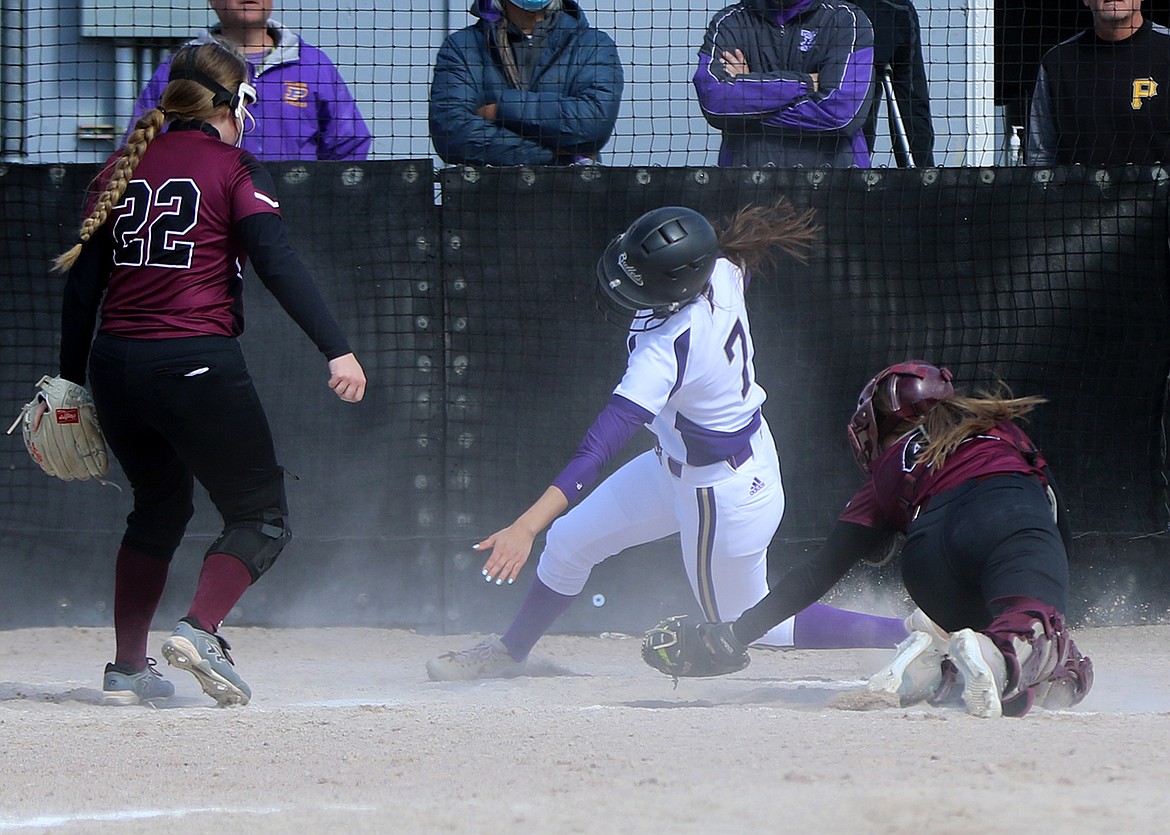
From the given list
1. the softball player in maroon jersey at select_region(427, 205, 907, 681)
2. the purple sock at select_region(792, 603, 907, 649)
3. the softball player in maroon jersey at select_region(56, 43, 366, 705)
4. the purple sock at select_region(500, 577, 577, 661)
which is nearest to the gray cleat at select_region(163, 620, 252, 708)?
the softball player in maroon jersey at select_region(56, 43, 366, 705)

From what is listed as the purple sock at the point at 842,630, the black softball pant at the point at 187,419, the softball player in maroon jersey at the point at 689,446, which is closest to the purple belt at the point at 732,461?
the softball player in maroon jersey at the point at 689,446

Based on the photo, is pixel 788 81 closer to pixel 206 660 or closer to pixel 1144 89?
pixel 1144 89

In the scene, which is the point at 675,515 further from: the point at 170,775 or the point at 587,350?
the point at 170,775

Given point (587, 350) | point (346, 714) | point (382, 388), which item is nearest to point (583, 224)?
point (587, 350)

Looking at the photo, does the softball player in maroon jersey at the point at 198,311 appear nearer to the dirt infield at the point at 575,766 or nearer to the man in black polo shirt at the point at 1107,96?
the dirt infield at the point at 575,766

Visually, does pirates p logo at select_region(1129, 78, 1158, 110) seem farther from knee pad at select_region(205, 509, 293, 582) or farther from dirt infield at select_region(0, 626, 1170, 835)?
knee pad at select_region(205, 509, 293, 582)

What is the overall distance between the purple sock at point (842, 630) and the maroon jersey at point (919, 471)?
57cm

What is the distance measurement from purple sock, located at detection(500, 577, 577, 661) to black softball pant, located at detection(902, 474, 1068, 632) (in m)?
1.33

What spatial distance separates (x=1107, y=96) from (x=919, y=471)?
2.69m

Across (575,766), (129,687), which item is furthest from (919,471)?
(129,687)

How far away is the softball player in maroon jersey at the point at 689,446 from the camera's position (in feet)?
15.2

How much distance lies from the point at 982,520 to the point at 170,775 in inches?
85.5

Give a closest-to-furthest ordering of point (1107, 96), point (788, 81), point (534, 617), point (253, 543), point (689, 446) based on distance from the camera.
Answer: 1. point (253, 543)
2. point (689, 446)
3. point (534, 617)
4. point (788, 81)
5. point (1107, 96)

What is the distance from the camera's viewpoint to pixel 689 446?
4.85m
